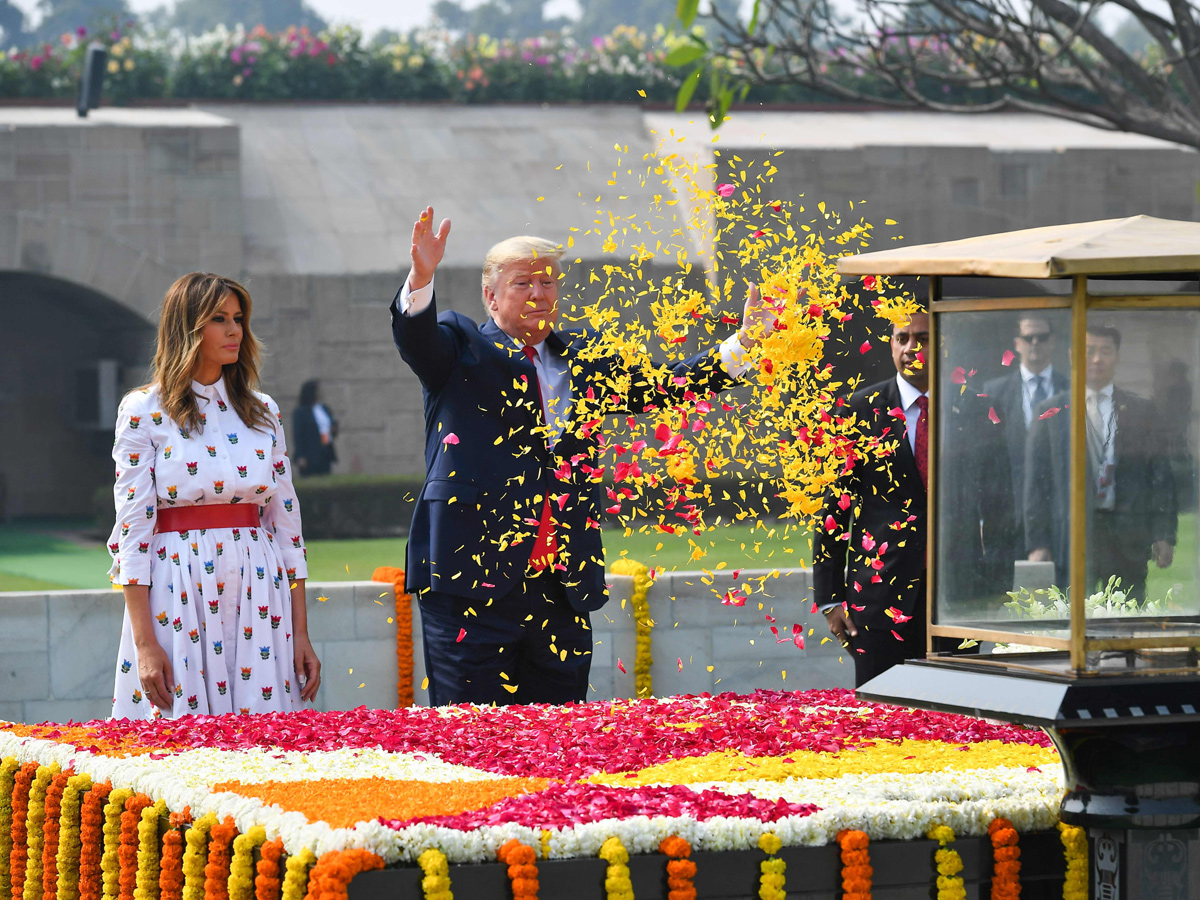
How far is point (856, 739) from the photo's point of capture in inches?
158

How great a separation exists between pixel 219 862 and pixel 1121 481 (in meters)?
1.96

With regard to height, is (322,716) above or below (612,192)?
below

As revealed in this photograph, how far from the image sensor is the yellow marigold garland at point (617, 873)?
2.94 m

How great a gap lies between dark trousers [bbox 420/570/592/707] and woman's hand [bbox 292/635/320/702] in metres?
0.36

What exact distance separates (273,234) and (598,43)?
19.3 ft

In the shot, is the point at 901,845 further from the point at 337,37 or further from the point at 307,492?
the point at 337,37

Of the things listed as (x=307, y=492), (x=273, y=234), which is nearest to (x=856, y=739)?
(x=307, y=492)

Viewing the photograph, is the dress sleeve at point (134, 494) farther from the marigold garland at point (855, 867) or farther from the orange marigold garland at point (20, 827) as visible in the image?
the marigold garland at point (855, 867)

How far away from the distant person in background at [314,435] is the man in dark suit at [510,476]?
38.5 feet

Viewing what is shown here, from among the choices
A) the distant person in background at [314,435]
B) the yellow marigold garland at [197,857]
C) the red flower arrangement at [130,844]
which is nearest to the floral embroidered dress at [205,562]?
the red flower arrangement at [130,844]

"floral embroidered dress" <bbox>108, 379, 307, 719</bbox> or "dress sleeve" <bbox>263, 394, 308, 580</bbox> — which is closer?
"floral embroidered dress" <bbox>108, 379, 307, 719</bbox>

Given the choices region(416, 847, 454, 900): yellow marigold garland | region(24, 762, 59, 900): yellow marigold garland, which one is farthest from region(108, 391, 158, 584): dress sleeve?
region(416, 847, 454, 900): yellow marigold garland

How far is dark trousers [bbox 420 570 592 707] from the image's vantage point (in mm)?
4801

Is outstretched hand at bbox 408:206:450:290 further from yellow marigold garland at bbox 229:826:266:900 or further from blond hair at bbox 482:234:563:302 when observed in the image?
yellow marigold garland at bbox 229:826:266:900
